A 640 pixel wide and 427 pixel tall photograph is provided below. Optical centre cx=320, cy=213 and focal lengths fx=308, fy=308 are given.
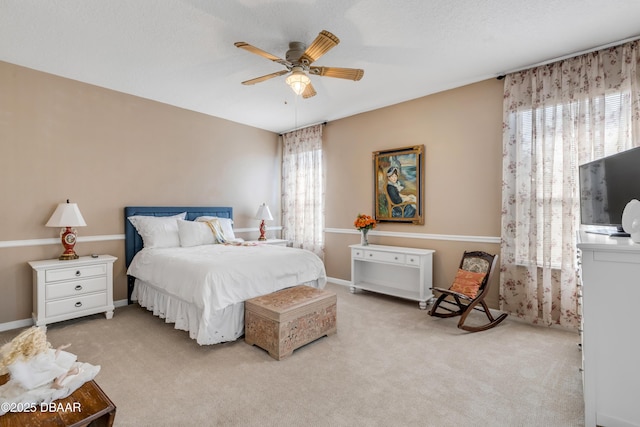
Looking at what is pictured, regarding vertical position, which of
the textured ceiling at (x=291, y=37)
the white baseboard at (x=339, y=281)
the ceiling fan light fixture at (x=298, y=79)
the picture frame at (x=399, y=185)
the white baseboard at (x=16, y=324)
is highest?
the textured ceiling at (x=291, y=37)

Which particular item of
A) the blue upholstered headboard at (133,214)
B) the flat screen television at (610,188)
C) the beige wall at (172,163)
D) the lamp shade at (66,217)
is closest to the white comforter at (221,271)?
the blue upholstered headboard at (133,214)

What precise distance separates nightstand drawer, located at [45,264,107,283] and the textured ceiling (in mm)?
2245

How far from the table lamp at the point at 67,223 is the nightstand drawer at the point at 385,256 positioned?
11.9 ft

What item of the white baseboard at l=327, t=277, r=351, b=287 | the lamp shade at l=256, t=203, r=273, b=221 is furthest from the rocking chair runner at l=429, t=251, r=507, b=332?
the lamp shade at l=256, t=203, r=273, b=221

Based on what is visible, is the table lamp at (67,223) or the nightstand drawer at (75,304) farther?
the table lamp at (67,223)

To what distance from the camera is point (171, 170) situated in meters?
4.70

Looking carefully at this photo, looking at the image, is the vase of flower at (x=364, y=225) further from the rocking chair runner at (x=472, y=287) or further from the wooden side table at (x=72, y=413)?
the wooden side table at (x=72, y=413)

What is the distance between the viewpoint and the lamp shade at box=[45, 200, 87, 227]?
11.2ft

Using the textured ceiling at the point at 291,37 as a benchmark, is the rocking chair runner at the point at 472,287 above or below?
below

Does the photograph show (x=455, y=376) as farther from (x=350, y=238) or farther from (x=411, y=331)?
(x=350, y=238)

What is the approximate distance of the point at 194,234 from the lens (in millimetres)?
4234

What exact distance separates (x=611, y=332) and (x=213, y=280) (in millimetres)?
2844

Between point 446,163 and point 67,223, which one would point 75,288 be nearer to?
point 67,223

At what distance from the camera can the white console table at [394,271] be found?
13.4 ft
